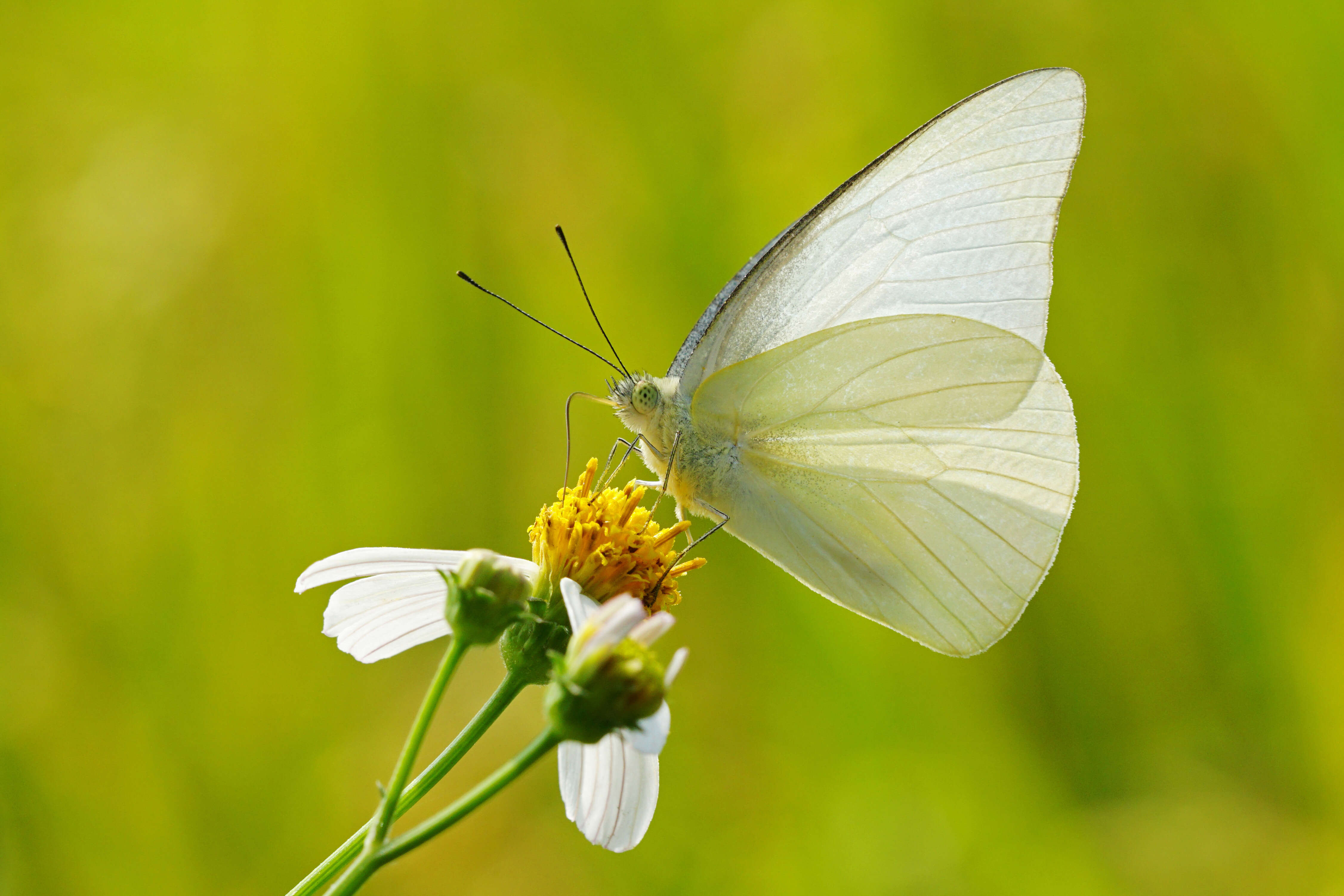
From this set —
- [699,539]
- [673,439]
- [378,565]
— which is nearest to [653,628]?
[378,565]

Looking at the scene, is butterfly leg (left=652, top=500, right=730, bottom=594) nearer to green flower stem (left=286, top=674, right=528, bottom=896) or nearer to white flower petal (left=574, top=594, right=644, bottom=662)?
green flower stem (left=286, top=674, right=528, bottom=896)

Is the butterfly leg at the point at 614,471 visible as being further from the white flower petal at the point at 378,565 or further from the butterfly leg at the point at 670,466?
the white flower petal at the point at 378,565

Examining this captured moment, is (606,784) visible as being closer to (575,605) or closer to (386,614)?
(575,605)

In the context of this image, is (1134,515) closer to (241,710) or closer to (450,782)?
(450,782)

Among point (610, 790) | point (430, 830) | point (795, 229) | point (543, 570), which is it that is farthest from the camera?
point (795, 229)

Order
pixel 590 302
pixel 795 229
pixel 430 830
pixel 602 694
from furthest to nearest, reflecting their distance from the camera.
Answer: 1. pixel 590 302
2. pixel 795 229
3. pixel 602 694
4. pixel 430 830
